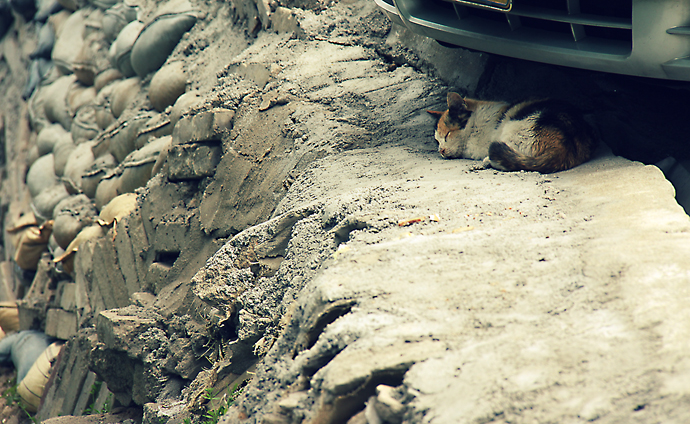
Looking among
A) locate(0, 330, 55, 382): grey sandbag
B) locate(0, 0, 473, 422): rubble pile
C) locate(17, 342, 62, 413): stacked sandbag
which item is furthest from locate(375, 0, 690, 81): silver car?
locate(0, 330, 55, 382): grey sandbag

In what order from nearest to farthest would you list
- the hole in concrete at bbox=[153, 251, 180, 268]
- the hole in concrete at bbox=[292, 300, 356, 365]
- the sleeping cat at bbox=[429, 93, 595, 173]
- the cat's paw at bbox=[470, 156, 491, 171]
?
1. the hole in concrete at bbox=[292, 300, 356, 365]
2. the sleeping cat at bbox=[429, 93, 595, 173]
3. the cat's paw at bbox=[470, 156, 491, 171]
4. the hole in concrete at bbox=[153, 251, 180, 268]

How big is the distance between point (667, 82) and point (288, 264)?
2.16 metres

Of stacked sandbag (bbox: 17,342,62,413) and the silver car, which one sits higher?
the silver car

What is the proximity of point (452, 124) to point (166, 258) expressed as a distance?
8.43ft

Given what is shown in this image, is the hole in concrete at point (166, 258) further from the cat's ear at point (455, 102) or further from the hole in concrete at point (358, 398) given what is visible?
the hole in concrete at point (358, 398)

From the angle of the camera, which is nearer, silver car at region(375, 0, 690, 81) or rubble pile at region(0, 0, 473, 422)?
silver car at region(375, 0, 690, 81)

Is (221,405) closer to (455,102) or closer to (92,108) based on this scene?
(455,102)

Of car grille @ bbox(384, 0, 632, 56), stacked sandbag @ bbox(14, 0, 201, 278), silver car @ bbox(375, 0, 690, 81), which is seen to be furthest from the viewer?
stacked sandbag @ bbox(14, 0, 201, 278)

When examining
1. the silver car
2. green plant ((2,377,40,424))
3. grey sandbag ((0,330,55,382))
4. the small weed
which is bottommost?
green plant ((2,377,40,424))

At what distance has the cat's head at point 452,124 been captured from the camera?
3.17m

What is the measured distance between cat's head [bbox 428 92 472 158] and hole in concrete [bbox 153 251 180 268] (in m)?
2.33

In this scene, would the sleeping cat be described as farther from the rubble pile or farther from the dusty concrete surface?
the rubble pile

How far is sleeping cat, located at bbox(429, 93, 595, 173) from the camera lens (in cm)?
270

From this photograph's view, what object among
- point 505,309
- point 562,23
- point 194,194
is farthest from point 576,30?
point 194,194
